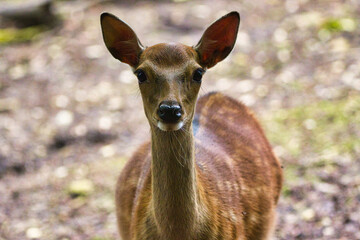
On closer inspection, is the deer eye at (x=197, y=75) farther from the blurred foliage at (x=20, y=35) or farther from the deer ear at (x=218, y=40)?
the blurred foliage at (x=20, y=35)

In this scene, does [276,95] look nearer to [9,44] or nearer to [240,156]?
[240,156]

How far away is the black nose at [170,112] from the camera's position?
233cm

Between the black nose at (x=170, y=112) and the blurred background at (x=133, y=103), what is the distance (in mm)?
1183

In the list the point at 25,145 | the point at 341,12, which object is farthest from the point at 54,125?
the point at 341,12

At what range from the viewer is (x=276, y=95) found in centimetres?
573

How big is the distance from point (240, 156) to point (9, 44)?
17.9 feet

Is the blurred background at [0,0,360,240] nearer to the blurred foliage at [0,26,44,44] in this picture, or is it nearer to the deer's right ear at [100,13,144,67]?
the blurred foliage at [0,26,44,44]

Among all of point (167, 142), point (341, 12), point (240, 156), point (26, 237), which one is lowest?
point (26, 237)

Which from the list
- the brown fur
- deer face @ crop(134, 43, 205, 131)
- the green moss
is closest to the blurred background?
the green moss

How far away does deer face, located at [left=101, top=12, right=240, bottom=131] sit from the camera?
7.86 feet

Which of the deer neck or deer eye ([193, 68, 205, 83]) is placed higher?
deer eye ([193, 68, 205, 83])

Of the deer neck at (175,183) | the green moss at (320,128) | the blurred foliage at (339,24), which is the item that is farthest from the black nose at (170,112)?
the blurred foliage at (339,24)

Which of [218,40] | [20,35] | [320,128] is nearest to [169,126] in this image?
[218,40]

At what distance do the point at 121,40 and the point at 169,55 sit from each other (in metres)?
0.39
